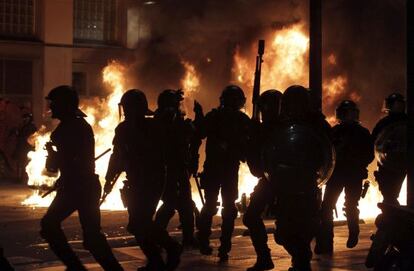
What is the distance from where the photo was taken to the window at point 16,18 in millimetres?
22625

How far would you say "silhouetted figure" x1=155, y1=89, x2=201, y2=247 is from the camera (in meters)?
10.2

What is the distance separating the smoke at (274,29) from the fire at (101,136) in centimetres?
116

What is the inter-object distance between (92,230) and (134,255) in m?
2.38

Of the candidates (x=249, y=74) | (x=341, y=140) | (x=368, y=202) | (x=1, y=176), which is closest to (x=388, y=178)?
(x=341, y=140)

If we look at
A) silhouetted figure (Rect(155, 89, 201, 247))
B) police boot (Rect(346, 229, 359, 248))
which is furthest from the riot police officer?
police boot (Rect(346, 229, 359, 248))

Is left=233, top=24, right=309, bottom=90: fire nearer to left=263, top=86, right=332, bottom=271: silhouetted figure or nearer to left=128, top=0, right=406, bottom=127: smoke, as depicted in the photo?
left=128, top=0, right=406, bottom=127: smoke

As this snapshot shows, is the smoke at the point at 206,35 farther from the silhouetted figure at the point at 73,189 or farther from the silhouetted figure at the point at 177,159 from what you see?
the silhouetted figure at the point at 73,189

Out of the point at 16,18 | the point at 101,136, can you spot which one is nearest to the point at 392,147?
the point at 101,136

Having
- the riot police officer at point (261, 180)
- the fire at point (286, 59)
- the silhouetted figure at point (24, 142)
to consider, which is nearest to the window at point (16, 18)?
the silhouetted figure at point (24, 142)

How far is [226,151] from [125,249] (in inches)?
70.0

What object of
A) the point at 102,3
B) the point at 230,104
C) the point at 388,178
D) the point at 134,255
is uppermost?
the point at 102,3

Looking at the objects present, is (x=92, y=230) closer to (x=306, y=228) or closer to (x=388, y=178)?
(x=306, y=228)

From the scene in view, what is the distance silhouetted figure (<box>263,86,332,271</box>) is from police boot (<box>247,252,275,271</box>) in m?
0.80

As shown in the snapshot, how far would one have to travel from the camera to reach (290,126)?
26.8 ft
